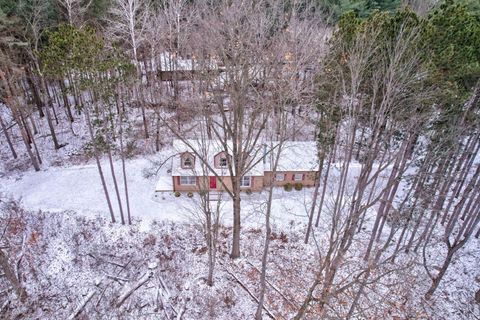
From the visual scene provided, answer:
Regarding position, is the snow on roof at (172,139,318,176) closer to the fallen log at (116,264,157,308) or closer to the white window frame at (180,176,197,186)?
the white window frame at (180,176,197,186)

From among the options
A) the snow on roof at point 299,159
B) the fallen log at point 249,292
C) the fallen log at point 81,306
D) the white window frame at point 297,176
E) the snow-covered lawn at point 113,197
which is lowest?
the fallen log at point 249,292

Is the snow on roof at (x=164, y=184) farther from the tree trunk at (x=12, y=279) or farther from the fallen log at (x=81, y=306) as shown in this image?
the tree trunk at (x=12, y=279)

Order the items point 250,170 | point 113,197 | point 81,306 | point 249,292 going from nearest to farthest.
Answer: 1. point 81,306
2. point 249,292
3. point 113,197
4. point 250,170

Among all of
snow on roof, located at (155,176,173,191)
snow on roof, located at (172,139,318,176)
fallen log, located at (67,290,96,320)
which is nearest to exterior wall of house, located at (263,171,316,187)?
snow on roof, located at (172,139,318,176)

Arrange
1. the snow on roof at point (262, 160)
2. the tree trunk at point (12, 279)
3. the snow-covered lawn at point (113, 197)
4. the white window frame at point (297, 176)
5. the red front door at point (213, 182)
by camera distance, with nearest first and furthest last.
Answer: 1. the tree trunk at point (12, 279)
2. the snow-covered lawn at point (113, 197)
3. the snow on roof at point (262, 160)
4. the red front door at point (213, 182)
5. the white window frame at point (297, 176)

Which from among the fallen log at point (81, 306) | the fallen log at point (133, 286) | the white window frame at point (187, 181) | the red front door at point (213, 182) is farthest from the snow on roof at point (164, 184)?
the fallen log at point (81, 306)

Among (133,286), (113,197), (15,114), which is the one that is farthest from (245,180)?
(15,114)

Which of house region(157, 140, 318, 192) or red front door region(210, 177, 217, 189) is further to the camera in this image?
red front door region(210, 177, 217, 189)

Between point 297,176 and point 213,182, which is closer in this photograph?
point 213,182

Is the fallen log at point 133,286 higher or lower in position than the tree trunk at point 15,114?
lower

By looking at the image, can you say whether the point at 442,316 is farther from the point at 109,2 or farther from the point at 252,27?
the point at 109,2

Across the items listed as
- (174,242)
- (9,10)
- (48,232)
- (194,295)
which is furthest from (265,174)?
(9,10)

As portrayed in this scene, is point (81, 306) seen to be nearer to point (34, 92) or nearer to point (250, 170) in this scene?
point (250, 170)
